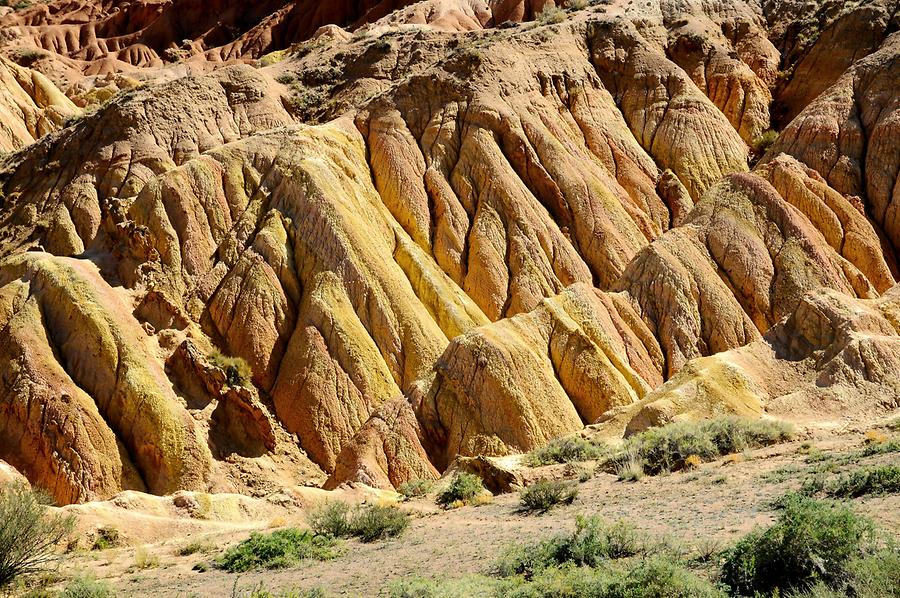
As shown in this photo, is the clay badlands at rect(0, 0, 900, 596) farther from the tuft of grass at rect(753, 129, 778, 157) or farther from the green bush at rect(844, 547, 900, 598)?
the green bush at rect(844, 547, 900, 598)

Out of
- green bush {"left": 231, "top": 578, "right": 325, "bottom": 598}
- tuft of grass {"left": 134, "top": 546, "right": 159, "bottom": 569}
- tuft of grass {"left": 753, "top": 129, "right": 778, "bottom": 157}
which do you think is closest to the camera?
green bush {"left": 231, "top": 578, "right": 325, "bottom": 598}

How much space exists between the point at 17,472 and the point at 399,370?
44.9ft

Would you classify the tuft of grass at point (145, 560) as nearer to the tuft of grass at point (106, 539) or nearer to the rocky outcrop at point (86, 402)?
the tuft of grass at point (106, 539)

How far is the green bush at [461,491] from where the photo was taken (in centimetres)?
1942

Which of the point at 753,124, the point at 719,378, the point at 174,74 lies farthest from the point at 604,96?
the point at 174,74

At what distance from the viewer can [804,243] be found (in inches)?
1318

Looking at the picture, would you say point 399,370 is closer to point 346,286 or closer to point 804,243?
point 346,286

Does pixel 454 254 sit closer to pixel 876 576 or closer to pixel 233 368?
pixel 233 368

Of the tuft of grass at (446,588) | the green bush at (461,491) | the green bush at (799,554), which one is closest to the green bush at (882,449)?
the green bush at (799,554)

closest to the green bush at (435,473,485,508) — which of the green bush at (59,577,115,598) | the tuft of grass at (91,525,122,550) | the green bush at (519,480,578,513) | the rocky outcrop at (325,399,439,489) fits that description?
the green bush at (519,480,578,513)

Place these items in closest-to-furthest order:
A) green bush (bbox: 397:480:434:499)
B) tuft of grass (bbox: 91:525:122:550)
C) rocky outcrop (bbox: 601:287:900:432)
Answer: tuft of grass (bbox: 91:525:122:550)
green bush (bbox: 397:480:434:499)
rocky outcrop (bbox: 601:287:900:432)

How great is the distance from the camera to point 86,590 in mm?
Result: 12430

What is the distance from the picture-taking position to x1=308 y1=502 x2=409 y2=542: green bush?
1675 cm

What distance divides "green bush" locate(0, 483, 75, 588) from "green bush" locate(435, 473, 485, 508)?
8452mm
